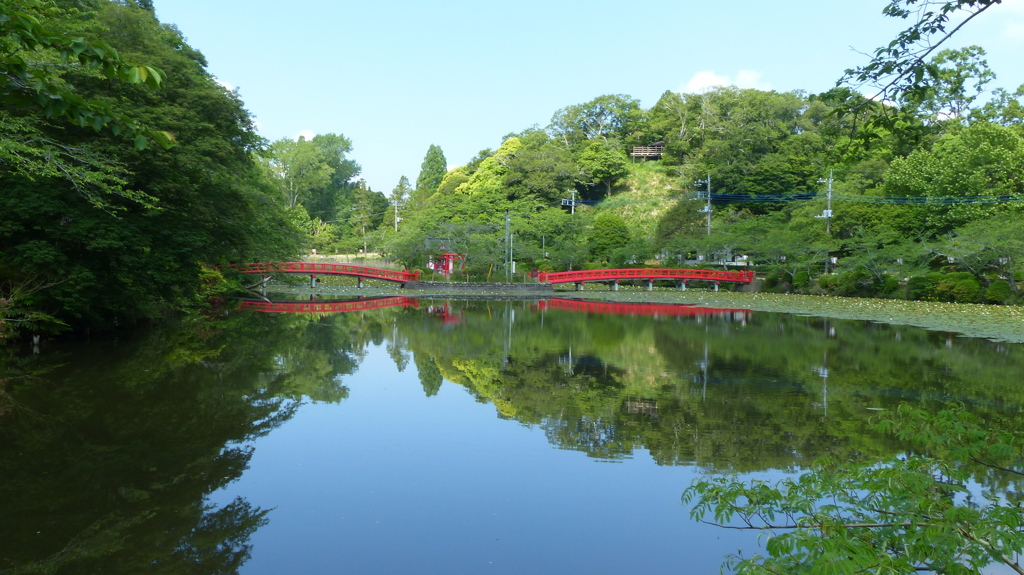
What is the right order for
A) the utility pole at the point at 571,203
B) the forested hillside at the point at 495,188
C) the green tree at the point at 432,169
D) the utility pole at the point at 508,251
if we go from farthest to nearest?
the green tree at the point at 432,169 → the utility pole at the point at 571,203 → the utility pole at the point at 508,251 → the forested hillside at the point at 495,188

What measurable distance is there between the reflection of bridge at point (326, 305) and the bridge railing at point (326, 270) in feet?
6.89

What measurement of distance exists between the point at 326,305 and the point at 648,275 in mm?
14974

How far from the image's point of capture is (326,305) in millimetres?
23234

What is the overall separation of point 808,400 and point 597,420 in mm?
2698

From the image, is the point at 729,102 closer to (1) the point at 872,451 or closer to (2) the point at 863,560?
(1) the point at 872,451

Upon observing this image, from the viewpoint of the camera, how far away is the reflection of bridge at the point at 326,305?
69.4 ft

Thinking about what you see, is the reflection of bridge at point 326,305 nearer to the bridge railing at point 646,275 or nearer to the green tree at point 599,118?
the bridge railing at point 646,275

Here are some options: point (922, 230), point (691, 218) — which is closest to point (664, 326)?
point (922, 230)

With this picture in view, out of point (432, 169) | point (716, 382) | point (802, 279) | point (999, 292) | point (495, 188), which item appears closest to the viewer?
point (716, 382)

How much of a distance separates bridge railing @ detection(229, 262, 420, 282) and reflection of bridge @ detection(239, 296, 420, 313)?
210cm

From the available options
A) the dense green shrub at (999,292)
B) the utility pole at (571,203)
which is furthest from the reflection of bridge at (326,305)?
the dense green shrub at (999,292)

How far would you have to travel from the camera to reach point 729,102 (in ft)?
157

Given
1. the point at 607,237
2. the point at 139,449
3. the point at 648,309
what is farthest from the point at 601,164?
the point at 139,449

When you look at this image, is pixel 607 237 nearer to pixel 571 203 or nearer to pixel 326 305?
pixel 571 203
